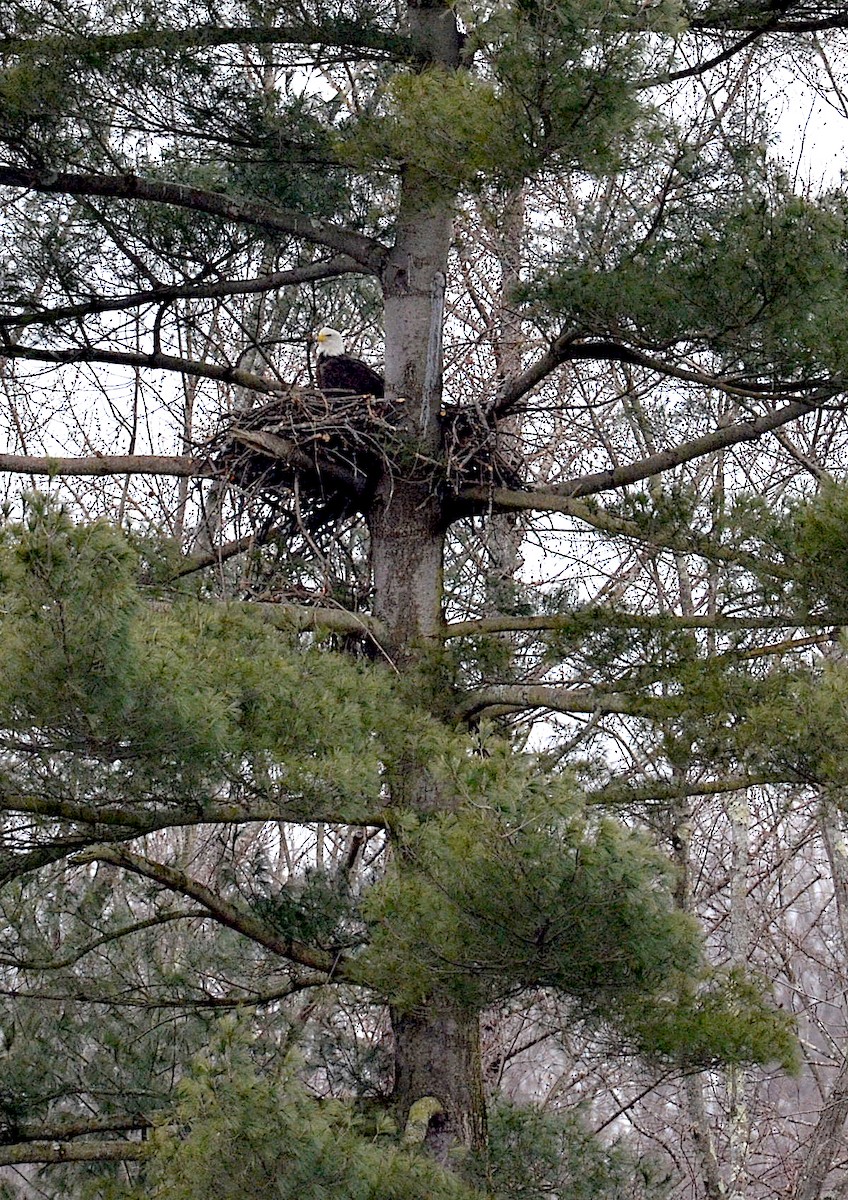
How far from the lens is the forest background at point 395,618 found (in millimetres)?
3986

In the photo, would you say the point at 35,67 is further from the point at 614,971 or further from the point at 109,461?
the point at 614,971

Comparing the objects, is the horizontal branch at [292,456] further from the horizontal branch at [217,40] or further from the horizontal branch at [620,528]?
the horizontal branch at [217,40]

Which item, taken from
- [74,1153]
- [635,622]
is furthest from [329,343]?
[74,1153]

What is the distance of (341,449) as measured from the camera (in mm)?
6051

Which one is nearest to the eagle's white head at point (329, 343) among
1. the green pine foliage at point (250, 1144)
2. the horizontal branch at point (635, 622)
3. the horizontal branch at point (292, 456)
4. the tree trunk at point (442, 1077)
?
the horizontal branch at point (292, 456)

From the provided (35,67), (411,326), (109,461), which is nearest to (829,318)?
(411,326)

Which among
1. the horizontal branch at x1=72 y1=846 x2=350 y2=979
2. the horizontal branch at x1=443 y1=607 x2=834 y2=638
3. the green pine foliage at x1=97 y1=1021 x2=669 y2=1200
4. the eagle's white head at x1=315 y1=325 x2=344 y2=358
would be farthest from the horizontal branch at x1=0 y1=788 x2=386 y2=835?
the eagle's white head at x1=315 y1=325 x2=344 y2=358

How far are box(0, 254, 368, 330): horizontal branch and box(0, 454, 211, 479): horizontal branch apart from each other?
2.34ft

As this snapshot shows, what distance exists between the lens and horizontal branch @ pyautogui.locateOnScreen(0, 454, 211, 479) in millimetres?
5562

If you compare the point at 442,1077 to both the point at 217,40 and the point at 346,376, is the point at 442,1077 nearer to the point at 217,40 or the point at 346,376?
the point at 346,376

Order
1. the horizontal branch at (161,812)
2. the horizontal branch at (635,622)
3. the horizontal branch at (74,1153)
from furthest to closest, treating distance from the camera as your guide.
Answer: the horizontal branch at (74,1153), the horizontal branch at (635,622), the horizontal branch at (161,812)

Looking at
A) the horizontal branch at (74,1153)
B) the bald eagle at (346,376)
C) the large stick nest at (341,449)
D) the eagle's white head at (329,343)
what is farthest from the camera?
the eagle's white head at (329,343)

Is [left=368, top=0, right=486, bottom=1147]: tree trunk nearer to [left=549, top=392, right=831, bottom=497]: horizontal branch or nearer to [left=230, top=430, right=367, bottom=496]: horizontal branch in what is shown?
[left=230, top=430, right=367, bottom=496]: horizontal branch

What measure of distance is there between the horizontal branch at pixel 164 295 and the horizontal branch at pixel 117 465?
714mm
